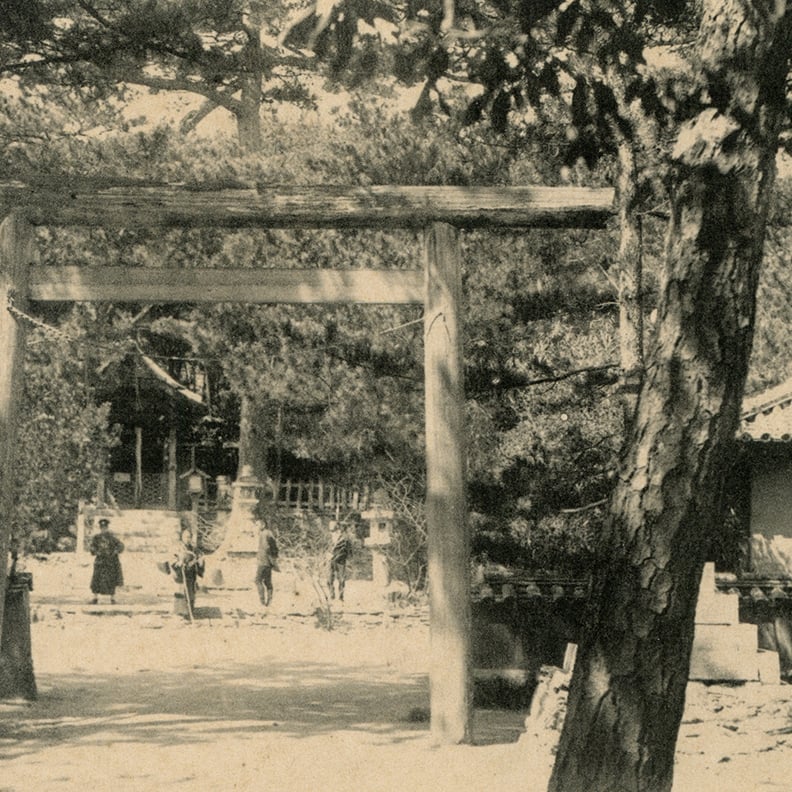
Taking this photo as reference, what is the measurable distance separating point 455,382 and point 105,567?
11.4 m

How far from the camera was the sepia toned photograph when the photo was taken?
13.0ft

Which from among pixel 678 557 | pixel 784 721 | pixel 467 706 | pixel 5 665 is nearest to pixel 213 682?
pixel 5 665

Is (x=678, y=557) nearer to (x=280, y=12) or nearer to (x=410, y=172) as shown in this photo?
(x=280, y=12)

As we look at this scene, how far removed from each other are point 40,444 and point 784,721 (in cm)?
1362

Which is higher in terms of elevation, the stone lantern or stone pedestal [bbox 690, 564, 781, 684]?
the stone lantern

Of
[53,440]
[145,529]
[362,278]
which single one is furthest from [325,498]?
[362,278]

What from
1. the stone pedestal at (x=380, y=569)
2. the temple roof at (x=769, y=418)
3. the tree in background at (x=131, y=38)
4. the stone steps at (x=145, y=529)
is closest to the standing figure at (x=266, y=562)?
the stone pedestal at (x=380, y=569)

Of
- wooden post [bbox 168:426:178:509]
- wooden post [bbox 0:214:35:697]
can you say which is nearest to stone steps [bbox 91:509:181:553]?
wooden post [bbox 168:426:178:509]

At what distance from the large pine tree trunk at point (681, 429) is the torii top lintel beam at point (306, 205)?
3645mm

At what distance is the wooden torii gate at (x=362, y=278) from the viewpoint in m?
7.57

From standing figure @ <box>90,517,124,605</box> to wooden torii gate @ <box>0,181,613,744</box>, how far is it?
9903mm

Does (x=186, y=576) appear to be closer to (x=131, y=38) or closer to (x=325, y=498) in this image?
(x=131, y=38)

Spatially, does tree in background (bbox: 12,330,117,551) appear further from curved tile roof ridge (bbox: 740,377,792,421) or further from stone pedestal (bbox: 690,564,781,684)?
stone pedestal (bbox: 690,564,781,684)

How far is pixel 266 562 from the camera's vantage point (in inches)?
688
